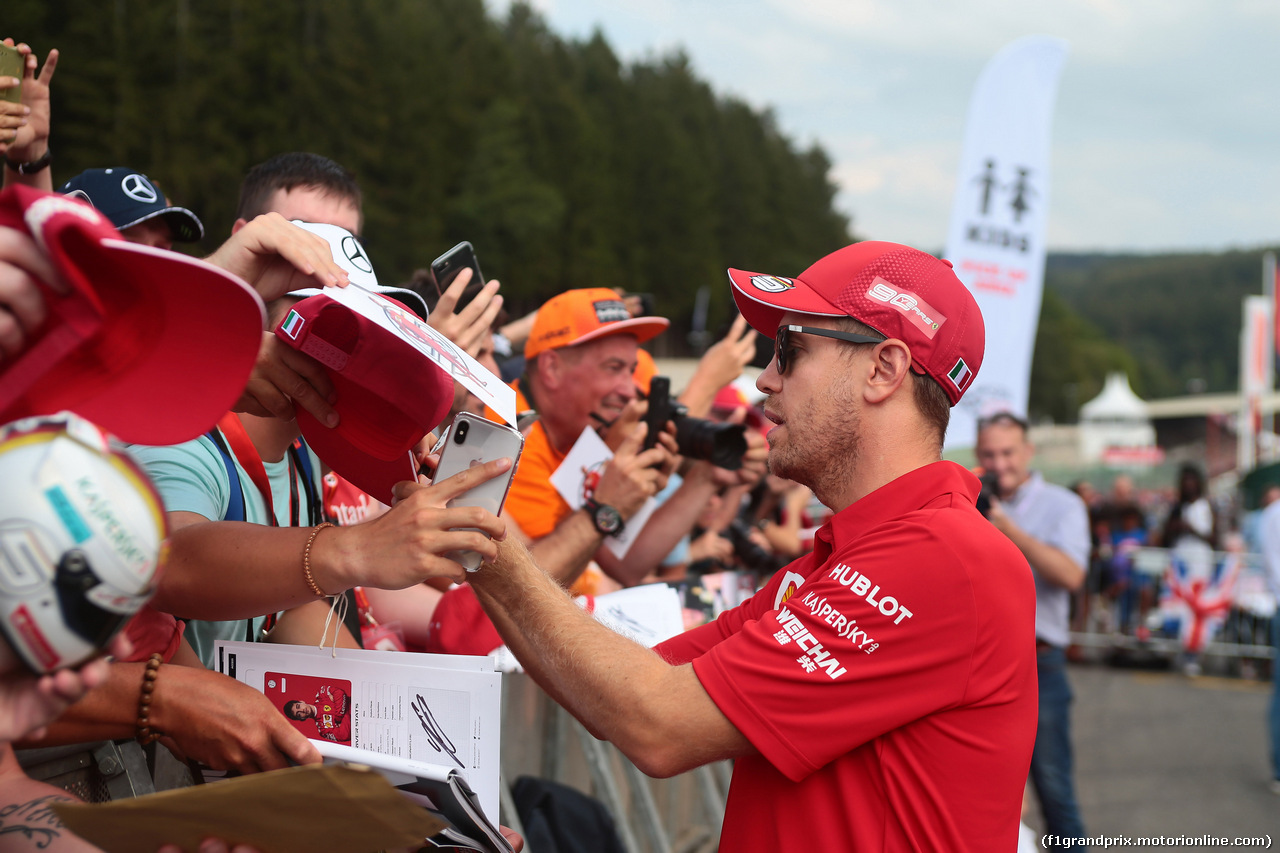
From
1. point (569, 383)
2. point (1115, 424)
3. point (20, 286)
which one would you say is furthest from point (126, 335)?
point (1115, 424)

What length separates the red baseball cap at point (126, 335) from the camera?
113 cm

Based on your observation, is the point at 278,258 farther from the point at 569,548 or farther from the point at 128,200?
the point at 569,548

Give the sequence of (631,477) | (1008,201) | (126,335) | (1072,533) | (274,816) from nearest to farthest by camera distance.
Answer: (126,335) → (274,816) → (631,477) → (1072,533) → (1008,201)

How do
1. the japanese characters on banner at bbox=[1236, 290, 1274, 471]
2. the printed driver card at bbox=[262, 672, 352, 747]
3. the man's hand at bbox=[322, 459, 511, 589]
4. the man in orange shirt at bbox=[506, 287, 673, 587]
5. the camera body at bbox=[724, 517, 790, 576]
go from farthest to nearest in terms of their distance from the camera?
the japanese characters on banner at bbox=[1236, 290, 1274, 471] → the camera body at bbox=[724, 517, 790, 576] → the man in orange shirt at bbox=[506, 287, 673, 587] → the printed driver card at bbox=[262, 672, 352, 747] → the man's hand at bbox=[322, 459, 511, 589]

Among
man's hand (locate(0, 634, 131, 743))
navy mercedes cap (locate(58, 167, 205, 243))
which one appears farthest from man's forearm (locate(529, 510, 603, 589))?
man's hand (locate(0, 634, 131, 743))

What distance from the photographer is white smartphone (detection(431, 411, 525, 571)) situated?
167 centimetres

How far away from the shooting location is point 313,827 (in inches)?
54.6

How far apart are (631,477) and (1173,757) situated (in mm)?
7035

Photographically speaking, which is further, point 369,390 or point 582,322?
point 582,322

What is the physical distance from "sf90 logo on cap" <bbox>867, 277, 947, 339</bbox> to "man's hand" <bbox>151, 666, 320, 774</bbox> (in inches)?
54.3

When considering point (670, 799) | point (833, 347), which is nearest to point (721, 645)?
point (833, 347)

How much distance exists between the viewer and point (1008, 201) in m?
7.57

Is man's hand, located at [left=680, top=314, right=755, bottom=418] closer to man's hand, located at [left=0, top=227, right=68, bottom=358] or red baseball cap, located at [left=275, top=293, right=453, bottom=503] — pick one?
red baseball cap, located at [left=275, top=293, right=453, bottom=503]

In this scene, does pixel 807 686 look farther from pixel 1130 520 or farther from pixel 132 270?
pixel 1130 520
